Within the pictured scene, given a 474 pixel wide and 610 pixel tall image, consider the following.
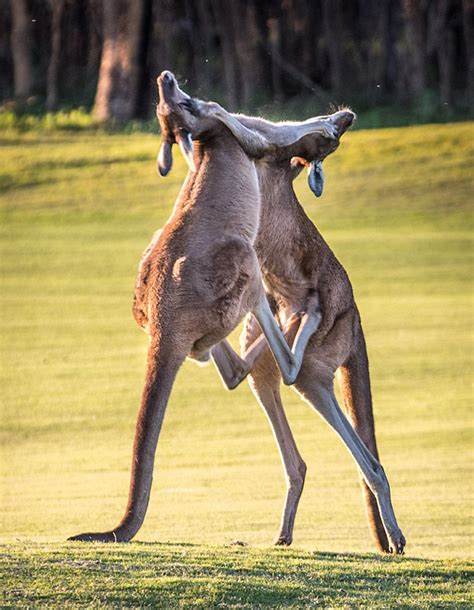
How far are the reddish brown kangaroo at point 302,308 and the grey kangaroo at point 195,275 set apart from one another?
318mm

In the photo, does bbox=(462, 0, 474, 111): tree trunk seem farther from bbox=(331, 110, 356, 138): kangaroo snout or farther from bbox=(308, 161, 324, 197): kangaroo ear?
bbox=(308, 161, 324, 197): kangaroo ear

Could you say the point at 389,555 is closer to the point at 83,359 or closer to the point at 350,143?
the point at 83,359

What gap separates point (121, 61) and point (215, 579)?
1124 inches

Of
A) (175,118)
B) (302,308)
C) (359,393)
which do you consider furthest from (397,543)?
(175,118)

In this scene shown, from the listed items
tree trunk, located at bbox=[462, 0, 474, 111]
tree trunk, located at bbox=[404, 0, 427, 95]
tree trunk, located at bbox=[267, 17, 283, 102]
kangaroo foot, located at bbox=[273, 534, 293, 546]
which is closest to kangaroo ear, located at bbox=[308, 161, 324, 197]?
kangaroo foot, located at bbox=[273, 534, 293, 546]

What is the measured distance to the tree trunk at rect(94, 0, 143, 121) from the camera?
3347 cm

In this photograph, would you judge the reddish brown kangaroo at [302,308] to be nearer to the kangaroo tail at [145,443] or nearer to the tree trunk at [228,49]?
the kangaroo tail at [145,443]

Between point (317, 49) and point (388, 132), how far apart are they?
17.2 metres

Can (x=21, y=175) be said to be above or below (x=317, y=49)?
below

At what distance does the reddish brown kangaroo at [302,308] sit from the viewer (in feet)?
24.6

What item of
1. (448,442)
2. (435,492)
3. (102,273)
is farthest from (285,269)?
(102,273)

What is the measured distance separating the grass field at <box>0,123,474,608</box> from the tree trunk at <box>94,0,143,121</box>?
3349mm

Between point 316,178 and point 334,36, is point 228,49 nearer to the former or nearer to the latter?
point 334,36

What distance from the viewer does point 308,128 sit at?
776 cm
